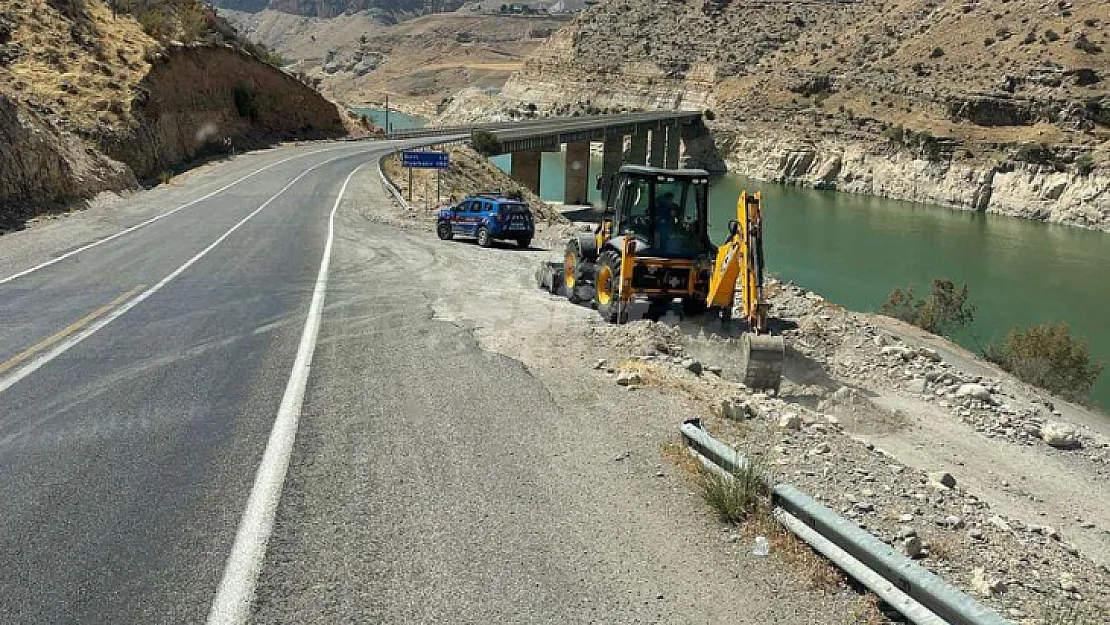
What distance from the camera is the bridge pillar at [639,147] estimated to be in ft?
291

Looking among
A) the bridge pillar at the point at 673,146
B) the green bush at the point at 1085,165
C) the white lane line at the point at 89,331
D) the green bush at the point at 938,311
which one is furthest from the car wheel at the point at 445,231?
the bridge pillar at the point at 673,146

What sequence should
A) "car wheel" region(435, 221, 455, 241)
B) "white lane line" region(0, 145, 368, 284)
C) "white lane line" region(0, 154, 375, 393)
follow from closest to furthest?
"white lane line" region(0, 154, 375, 393) < "white lane line" region(0, 145, 368, 284) < "car wheel" region(435, 221, 455, 241)

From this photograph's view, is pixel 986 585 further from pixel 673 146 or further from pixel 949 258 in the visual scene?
pixel 673 146

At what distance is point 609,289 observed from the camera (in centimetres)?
1655

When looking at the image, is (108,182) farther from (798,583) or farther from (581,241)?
(798,583)

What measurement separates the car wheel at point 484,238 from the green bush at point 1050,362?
49.1ft

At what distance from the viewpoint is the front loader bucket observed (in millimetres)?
12070

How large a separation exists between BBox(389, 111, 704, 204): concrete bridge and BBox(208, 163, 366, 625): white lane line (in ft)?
116

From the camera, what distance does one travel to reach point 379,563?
18.8 feet

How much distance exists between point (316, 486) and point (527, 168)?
59.0m

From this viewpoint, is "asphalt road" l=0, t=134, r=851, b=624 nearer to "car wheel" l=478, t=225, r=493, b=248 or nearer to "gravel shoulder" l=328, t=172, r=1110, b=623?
"gravel shoulder" l=328, t=172, r=1110, b=623

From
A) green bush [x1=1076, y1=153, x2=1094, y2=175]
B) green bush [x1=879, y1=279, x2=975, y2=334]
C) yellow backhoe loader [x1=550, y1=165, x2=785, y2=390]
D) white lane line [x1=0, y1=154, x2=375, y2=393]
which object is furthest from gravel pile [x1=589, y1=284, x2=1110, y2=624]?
green bush [x1=1076, y1=153, x2=1094, y2=175]

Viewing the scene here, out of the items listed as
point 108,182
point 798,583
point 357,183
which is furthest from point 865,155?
point 798,583

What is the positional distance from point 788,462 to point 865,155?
7756cm
